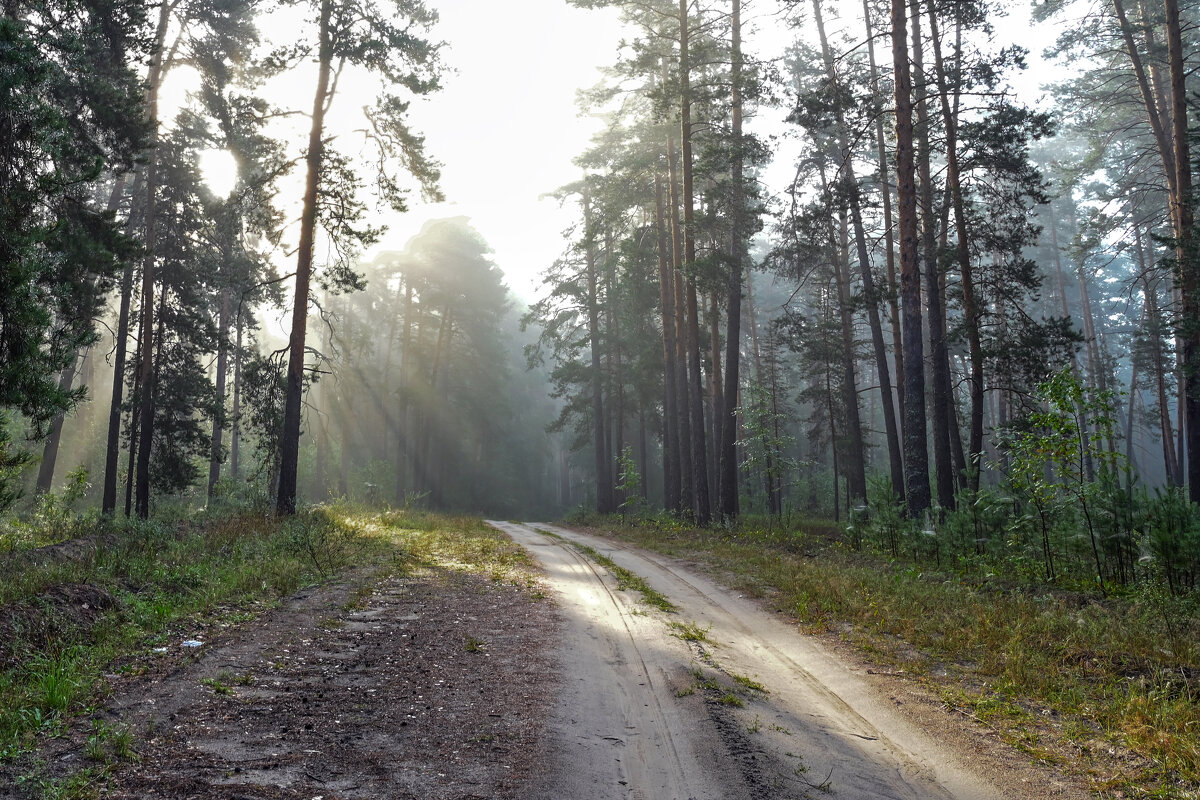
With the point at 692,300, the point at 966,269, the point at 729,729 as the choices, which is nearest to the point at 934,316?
the point at 966,269

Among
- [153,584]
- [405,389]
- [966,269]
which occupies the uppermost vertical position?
[405,389]

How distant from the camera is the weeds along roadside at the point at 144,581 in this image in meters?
4.61

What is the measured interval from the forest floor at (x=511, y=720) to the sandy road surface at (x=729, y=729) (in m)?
0.02

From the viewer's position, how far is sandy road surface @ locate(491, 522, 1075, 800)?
12.4ft

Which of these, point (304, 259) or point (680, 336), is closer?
point (304, 259)

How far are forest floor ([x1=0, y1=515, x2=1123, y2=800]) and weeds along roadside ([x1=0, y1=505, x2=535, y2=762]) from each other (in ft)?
0.91

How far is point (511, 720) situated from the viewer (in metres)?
4.60

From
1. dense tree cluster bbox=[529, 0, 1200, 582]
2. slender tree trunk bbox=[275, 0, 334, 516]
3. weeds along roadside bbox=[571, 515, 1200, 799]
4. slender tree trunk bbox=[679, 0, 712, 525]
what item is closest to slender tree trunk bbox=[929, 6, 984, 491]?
dense tree cluster bbox=[529, 0, 1200, 582]

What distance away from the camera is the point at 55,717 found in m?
4.14

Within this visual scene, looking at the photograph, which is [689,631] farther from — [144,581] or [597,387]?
[597,387]

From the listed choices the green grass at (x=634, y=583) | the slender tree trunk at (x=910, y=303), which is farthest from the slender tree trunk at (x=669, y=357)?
the slender tree trunk at (x=910, y=303)

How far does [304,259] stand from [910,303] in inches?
575

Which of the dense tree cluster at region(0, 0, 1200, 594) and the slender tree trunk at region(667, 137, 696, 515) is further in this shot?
the slender tree trunk at region(667, 137, 696, 515)

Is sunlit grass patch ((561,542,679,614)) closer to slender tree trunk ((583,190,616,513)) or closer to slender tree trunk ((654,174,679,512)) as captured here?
slender tree trunk ((654,174,679,512))
